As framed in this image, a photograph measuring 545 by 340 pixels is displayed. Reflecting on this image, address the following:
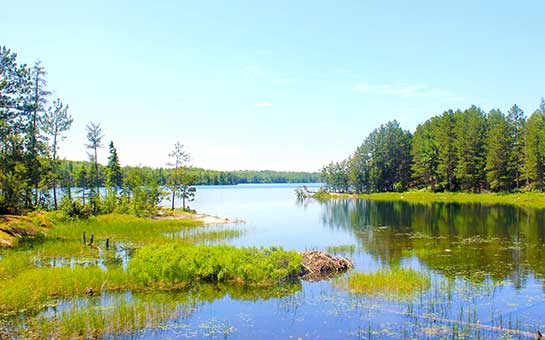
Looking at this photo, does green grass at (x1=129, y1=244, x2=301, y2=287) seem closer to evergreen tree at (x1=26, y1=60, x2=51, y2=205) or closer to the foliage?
evergreen tree at (x1=26, y1=60, x2=51, y2=205)

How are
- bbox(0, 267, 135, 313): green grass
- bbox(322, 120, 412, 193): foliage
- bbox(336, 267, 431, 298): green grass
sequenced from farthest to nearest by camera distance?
bbox(322, 120, 412, 193): foliage → bbox(336, 267, 431, 298): green grass → bbox(0, 267, 135, 313): green grass

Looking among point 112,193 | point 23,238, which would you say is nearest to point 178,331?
point 23,238

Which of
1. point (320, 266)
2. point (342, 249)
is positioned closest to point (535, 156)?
point (342, 249)

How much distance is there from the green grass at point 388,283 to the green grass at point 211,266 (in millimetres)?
3008

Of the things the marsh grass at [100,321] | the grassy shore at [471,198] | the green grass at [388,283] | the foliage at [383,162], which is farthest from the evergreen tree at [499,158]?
the marsh grass at [100,321]

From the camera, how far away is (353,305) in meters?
16.5

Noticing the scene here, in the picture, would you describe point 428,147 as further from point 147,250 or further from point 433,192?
point 147,250

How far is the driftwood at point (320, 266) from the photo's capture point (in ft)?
71.4

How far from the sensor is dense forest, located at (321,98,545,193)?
80312 millimetres

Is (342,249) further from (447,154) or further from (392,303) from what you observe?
(447,154)

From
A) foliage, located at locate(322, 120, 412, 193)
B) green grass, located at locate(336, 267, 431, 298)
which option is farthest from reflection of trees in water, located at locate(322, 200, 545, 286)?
foliage, located at locate(322, 120, 412, 193)

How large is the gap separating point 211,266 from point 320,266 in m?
5.79

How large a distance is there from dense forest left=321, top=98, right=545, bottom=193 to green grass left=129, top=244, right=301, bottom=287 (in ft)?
229

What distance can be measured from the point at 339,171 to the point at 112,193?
77.1 m
